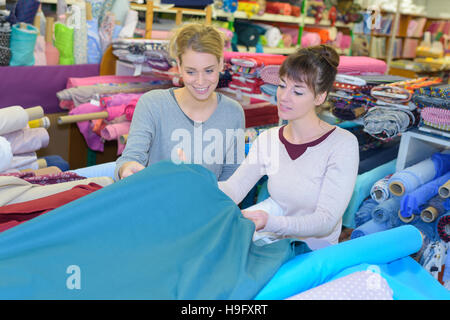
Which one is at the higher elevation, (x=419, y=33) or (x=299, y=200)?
(x=419, y=33)

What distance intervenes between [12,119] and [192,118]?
86 centimetres

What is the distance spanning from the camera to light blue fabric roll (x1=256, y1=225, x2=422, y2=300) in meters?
1.06

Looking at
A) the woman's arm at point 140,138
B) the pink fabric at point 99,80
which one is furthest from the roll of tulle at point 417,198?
the pink fabric at point 99,80

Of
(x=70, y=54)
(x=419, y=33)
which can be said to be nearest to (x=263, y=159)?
(x=70, y=54)

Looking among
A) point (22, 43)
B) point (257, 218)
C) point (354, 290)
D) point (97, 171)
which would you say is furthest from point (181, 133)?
point (22, 43)

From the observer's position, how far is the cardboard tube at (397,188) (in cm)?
197

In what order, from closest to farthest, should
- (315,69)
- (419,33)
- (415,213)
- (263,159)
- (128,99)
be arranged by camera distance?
(315,69) → (263,159) → (415,213) → (128,99) → (419,33)

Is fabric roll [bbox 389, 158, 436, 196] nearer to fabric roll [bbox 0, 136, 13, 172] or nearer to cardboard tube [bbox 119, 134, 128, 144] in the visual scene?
cardboard tube [bbox 119, 134, 128, 144]

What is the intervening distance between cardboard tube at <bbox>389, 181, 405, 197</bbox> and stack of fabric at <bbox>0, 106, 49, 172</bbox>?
5.72 feet

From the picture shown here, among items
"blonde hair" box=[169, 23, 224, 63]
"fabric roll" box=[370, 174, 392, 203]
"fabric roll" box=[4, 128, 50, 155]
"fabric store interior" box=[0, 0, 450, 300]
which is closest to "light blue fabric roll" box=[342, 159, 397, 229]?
"fabric store interior" box=[0, 0, 450, 300]

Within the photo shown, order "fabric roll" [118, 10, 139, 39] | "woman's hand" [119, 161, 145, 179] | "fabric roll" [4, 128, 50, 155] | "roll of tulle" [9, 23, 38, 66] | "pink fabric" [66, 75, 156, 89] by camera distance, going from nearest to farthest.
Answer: "woman's hand" [119, 161, 145, 179] → "fabric roll" [4, 128, 50, 155] → "roll of tulle" [9, 23, 38, 66] → "pink fabric" [66, 75, 156, 89] → "fabric roll" [118, 10, 139, 39]

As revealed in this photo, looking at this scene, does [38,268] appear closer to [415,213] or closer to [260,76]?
[415,213]

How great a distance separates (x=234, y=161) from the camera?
221 centimetres

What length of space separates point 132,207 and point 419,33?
294 inches
